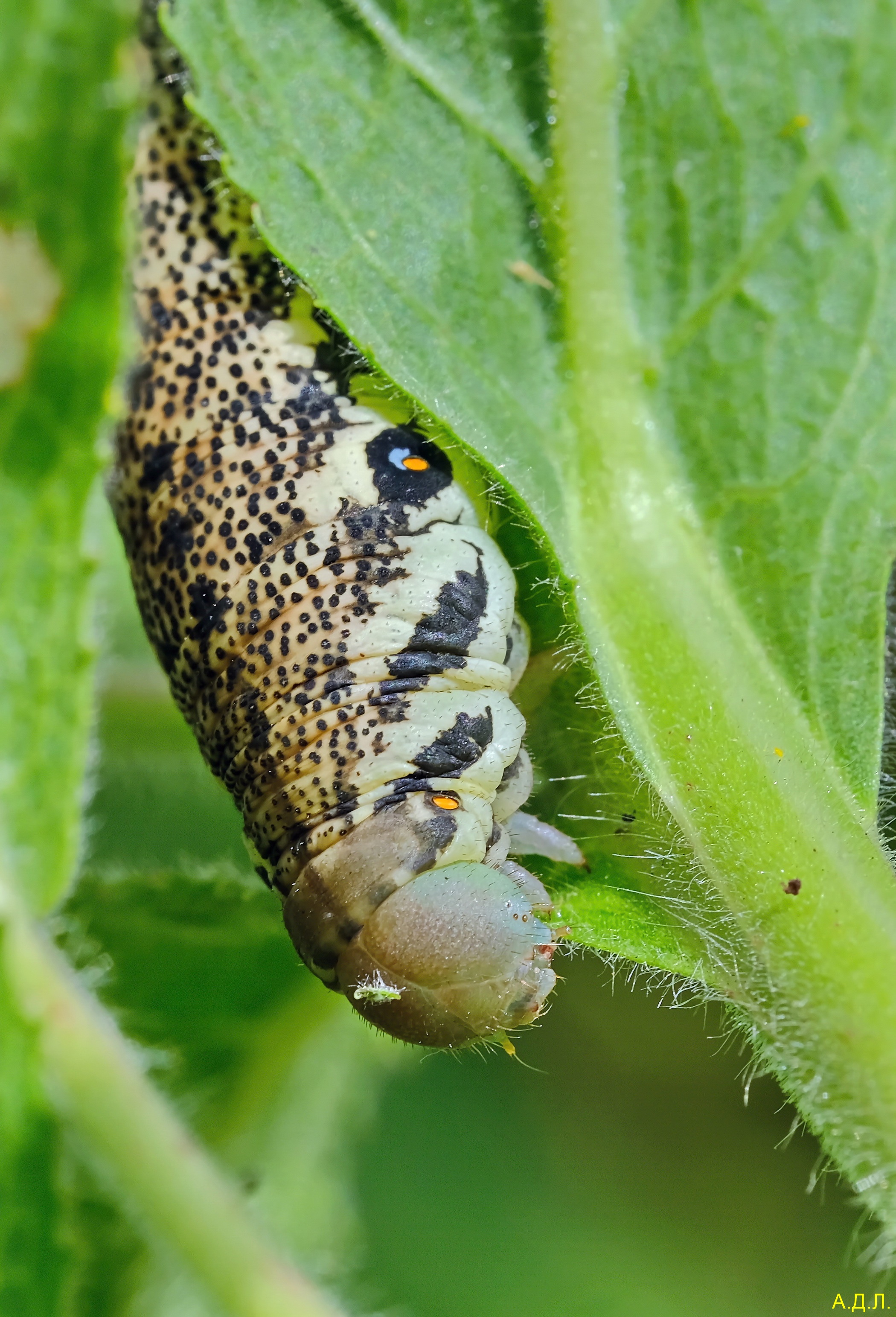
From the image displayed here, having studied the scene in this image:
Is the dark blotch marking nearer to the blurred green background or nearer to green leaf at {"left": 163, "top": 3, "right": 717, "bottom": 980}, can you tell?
green leaf at {"left": 163, "top": 3, "right": 717, "bottom": 980}

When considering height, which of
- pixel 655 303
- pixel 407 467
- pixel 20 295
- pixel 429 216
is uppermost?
pixel 429 216

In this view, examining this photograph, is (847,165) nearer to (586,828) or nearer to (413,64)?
(413,64)

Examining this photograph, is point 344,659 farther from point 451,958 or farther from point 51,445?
point 51,445

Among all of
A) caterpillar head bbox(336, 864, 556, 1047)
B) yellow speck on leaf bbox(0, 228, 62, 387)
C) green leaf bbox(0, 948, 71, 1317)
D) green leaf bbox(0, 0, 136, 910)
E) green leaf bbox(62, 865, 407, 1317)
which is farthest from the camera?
green leaf bbox(62, 865, 407, 1317)

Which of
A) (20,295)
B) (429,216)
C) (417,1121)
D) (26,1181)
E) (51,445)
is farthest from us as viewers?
(417,1121)

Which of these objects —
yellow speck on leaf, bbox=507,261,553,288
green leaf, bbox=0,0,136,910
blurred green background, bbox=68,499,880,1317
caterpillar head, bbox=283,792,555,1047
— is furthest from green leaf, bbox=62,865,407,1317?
yellow speck on leaf, bbox=507,261,553,288

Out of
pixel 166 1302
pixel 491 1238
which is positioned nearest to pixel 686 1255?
pixel 491 1238

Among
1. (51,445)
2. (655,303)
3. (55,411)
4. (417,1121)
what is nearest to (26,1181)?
(51,445)
